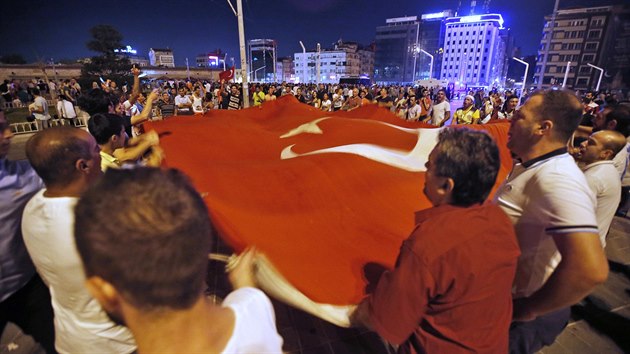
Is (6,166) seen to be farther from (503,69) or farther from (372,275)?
(503,69)

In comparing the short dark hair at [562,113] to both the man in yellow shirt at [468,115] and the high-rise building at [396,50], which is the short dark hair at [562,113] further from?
the high-rise building at [396,50]

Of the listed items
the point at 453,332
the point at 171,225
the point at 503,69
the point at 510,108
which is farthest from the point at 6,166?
the point at 503,69

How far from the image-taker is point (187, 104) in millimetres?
11891

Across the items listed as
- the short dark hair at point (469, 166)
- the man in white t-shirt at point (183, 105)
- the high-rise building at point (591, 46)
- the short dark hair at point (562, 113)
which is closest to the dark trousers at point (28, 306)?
the short dark hair at point (469, 166)

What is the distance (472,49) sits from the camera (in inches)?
3637

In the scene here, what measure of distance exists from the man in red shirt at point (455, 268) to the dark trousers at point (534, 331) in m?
0.50

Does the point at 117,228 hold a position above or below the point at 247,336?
above

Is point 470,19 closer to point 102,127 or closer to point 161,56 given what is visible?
point 161,56

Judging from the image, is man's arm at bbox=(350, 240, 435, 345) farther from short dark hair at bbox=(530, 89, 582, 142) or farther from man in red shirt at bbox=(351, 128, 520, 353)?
short dark hair at bbox=(530, 89, 582, 142)

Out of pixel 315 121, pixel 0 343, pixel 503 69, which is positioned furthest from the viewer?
pixel 503 69

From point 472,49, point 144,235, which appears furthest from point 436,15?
point 144,235

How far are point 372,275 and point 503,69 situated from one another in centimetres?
13871

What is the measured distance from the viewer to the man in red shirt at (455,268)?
1165 mm

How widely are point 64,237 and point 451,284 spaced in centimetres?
177
